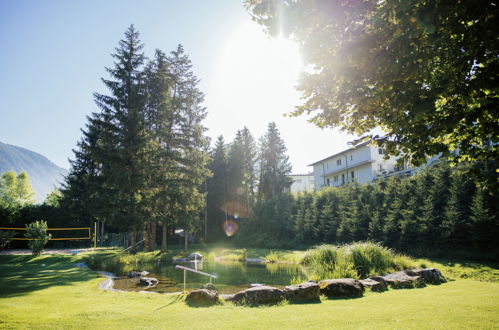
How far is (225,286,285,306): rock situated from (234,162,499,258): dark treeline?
930cm

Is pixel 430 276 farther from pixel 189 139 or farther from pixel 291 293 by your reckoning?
pixel 189 139

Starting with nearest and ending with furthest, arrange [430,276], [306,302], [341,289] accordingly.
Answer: [306,302] → [341,289] → [430,276]

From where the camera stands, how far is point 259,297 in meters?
7.19

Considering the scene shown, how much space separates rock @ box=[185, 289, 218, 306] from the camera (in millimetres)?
7215

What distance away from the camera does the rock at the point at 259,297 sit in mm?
7153

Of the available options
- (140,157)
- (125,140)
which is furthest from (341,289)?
(125,140)

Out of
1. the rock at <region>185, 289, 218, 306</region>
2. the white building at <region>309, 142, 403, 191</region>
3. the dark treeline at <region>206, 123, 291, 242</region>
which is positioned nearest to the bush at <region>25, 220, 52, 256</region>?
the rock at <region>185, 289, 218, 306</region>

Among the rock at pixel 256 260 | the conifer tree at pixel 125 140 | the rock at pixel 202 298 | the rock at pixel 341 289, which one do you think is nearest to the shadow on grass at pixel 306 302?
the rock at pixel 341 289

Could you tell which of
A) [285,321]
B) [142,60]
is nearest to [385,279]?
[285,321]

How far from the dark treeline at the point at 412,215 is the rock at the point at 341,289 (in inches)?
288

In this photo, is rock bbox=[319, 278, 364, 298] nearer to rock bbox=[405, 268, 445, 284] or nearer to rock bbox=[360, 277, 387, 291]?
rock bbox=[360, 277, 387, 291]

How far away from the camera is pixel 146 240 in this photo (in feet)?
84.7

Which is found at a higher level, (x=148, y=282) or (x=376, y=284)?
(x=376, y=284)

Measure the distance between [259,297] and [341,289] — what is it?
7.45 ft
